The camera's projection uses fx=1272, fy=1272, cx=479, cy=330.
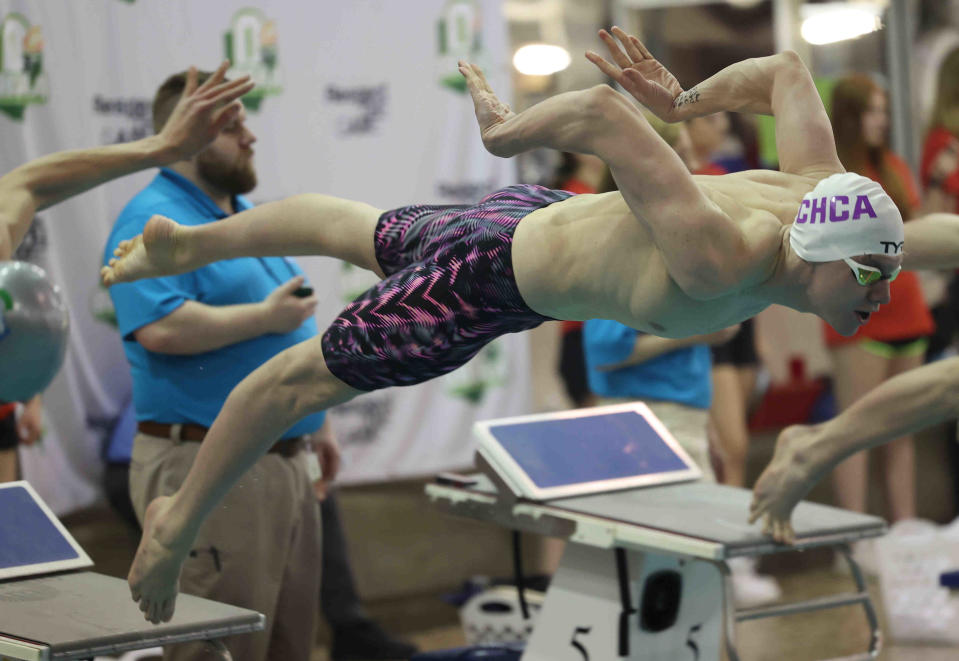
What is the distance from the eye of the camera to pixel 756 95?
8.29ft

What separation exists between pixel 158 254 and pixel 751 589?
11.7 ft

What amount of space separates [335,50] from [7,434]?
1587 millimetres

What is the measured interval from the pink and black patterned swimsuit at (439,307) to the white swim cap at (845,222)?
0.54 metres

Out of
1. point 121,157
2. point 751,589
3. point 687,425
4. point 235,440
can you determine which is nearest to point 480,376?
point 687,425

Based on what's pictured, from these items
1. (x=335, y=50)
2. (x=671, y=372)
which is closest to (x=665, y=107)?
(x=671, y=372)

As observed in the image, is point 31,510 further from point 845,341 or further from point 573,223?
point 845,341

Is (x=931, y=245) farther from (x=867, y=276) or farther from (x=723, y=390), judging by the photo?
(x=723, y=390)

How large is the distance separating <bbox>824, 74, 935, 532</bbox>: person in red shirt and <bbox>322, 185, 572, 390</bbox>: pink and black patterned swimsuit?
2690 millimetres

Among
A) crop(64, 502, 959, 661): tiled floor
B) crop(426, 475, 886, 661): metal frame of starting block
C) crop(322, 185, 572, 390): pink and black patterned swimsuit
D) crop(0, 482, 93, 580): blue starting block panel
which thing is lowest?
crop(64, 502, 959, 661): tiled floor

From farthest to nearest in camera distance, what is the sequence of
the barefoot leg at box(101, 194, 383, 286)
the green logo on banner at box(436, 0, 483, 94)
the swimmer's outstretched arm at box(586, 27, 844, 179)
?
the green logo on banner at box(436, 0, 483, 94)
the barefoot leg at box(101, 194, 383, 286)
the swimmer's outstretched arm at box(586, 27, 844, 179)

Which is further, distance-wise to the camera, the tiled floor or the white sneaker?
the white sneaker

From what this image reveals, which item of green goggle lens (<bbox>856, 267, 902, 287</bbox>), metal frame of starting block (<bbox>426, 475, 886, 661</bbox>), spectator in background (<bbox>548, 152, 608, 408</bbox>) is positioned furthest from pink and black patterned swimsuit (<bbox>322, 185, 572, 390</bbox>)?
spectator in background (<bbox>548, 152, 608, 408</bbox>)

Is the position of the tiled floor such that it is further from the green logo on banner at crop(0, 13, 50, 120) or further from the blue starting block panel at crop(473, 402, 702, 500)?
the green logo on banner at crop(0, 13, 50, 120)

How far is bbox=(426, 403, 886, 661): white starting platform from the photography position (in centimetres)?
303
